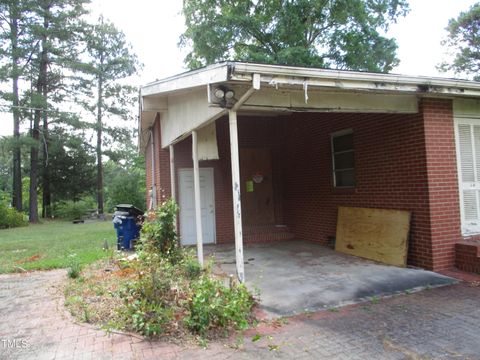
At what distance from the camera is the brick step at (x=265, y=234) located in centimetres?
945

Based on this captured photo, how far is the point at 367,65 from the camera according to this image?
59.1 ft

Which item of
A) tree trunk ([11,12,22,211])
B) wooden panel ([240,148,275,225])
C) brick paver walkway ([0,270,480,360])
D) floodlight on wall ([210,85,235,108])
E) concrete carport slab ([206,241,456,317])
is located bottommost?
brick paver walkway ([0,270,480,360])

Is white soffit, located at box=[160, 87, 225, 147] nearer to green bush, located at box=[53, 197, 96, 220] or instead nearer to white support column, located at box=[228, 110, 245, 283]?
white support column, located at box=[228, 110, 245, 283]

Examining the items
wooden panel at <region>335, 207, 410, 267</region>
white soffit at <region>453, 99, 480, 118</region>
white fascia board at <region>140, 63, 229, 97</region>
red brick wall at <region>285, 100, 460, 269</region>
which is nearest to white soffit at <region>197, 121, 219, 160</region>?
white fascia board at <region>140, 63, 229, 97</region>

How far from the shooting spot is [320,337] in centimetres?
366

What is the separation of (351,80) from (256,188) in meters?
5.45

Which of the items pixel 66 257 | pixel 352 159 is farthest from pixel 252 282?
pixel 66 257

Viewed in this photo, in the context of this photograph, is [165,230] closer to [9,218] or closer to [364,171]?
[364,171]

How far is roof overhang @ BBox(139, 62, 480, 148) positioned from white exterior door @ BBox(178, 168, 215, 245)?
2868mm

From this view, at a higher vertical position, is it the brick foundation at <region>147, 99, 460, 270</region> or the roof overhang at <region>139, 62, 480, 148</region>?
the roof overhang at <region>139, 62, 480, 148</region>

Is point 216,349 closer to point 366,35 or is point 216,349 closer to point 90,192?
point 366,35

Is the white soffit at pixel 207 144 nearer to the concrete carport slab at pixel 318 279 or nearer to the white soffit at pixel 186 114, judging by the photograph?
the white soffit at pixel 186 114

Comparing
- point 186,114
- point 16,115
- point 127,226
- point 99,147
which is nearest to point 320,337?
point 186,114

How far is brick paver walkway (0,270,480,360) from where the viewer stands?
131 inches
